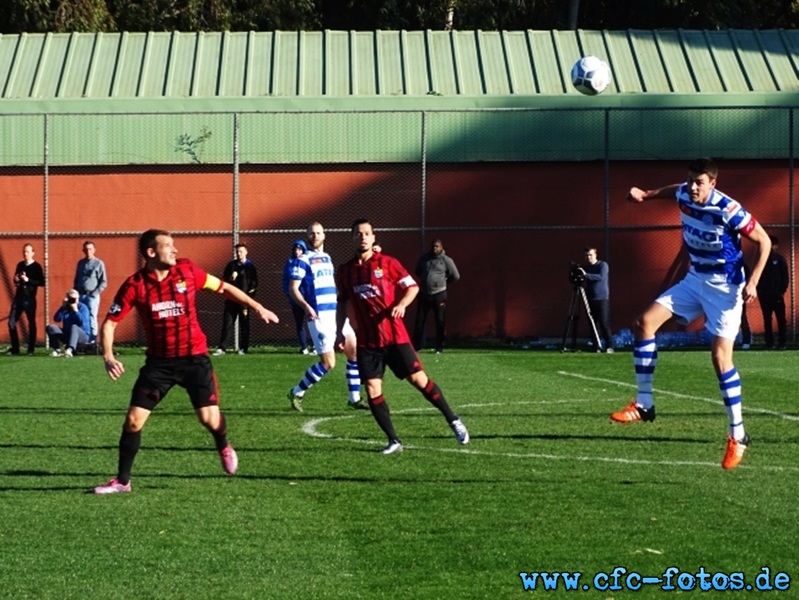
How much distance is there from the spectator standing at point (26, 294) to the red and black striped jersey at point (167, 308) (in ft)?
54.0

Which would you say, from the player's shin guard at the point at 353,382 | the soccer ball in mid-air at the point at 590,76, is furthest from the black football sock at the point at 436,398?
the soccer ball in mid-air at the point at 590,76

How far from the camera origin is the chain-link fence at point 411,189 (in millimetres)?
28609

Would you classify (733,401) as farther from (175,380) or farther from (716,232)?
(175,380)

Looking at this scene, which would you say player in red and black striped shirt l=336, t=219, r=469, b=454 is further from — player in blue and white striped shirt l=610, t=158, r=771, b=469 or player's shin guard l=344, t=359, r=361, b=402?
player's shin guard l=344, t=359, r=361, b=402

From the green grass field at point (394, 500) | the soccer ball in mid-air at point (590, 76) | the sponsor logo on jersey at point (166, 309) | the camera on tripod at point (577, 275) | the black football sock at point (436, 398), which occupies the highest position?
the soccer ball in mid-air at point (590, 76)

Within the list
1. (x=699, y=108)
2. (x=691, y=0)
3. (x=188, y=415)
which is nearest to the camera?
(x=188, y=415)

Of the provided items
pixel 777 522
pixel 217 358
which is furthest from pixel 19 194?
pixel 777 522

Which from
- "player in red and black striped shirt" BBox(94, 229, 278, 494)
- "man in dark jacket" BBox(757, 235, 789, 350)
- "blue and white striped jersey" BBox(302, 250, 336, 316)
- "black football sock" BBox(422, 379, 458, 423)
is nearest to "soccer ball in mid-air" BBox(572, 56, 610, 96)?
"man in dark jacket" BBox(757, 235, 789, 350)

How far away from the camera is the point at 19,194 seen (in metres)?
28.7

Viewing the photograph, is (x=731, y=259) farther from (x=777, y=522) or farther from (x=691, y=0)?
(x=691, y=0)

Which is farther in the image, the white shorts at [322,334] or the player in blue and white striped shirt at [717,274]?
the white shorts at [322,334]

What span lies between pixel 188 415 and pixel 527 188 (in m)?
14.6

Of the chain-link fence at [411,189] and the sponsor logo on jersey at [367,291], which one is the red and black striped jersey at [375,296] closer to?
the sponsor logo on jersey at [367,291]

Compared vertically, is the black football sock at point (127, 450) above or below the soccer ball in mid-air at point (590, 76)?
below
